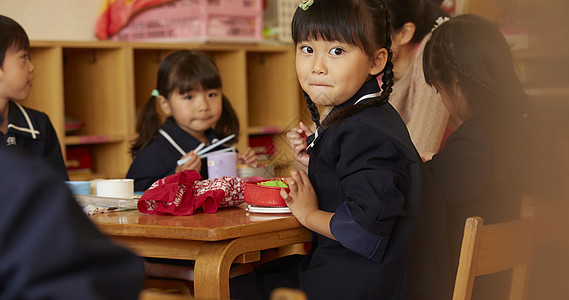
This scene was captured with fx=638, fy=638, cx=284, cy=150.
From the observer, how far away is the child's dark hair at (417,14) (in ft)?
6.40

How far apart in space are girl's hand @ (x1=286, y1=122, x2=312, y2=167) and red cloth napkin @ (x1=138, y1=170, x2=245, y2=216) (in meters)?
0.17

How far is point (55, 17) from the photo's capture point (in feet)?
10.6

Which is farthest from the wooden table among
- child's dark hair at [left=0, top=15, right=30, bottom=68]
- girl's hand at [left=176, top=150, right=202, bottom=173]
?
child's dark hair at [left=0, top=15, right=30, bottom=68]

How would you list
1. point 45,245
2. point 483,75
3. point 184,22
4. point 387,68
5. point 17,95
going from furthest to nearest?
point 184,22 → point 17,95 → point 483,75 → point 387,68 → point 45,245

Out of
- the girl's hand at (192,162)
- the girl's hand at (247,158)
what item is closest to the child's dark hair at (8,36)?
the girl's hand at (192,162)

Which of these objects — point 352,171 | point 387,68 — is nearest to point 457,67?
point 387,68

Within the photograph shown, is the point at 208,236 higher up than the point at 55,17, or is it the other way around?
the point at 55,17

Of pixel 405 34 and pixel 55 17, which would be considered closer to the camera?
pixel 405 34

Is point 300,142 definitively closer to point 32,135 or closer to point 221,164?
point 221,164

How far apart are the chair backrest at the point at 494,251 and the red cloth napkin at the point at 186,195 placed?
1.58 feet

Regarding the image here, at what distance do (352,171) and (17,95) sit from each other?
126 cm

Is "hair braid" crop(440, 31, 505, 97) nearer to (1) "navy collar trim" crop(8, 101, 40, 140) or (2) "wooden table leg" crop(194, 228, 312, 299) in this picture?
(2) "wooden table leg" crop(194, 228, 312, 299)

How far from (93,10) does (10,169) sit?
3.09 metres

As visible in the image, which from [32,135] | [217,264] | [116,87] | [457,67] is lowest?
[217,264]
